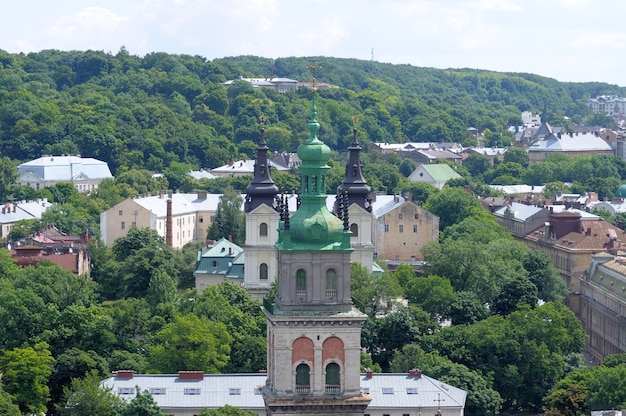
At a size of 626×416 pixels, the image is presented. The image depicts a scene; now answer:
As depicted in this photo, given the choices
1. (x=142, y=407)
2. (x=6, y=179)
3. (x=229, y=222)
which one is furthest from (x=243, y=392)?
(x=6, y=179)

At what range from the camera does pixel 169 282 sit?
99.8 metres

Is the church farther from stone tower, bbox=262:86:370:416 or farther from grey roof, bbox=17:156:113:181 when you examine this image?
grey roof, bbox=17:156:113:181

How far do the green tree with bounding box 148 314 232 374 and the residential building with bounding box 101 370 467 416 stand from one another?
12.7 feet

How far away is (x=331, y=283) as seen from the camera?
51.7 meters

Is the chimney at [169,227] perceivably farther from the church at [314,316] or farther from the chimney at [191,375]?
the church at [314,316]

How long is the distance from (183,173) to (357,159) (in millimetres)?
91101

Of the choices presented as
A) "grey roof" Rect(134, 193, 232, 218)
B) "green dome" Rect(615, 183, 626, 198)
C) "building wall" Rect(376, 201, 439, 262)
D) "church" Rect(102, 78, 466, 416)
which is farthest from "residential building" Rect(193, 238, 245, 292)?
"green dome" Rect(615, 183, 626, 198)

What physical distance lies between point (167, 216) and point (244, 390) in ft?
217

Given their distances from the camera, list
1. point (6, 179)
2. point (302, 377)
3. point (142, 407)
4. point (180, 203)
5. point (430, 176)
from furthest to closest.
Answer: point (430, 176)
point (6, 179)
point (180, 203)
point (142, 407)
point (302, 377)

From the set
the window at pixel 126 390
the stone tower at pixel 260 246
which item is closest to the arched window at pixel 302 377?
the window at pixel 126 390

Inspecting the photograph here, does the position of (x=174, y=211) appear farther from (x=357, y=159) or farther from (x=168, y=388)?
(x=168, y=388)

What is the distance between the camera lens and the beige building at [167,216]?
453 feet

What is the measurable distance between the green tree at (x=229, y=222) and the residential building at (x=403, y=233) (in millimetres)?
9337

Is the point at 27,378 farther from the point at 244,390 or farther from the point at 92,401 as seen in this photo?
the point at 244,390
